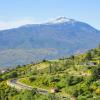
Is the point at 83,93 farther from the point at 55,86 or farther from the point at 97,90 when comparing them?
the point at 55,86

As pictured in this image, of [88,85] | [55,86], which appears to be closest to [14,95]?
[55,86]

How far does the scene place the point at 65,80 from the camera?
147375 mm

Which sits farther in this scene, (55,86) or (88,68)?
(88,68)

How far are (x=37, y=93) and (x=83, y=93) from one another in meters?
14.9

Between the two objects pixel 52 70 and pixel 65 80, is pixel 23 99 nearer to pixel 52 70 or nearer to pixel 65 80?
pixel 65 80

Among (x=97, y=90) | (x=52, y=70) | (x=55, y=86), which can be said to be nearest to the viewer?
(x=97, y=90)

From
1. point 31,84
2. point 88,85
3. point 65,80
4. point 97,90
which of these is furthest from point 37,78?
point 97,90

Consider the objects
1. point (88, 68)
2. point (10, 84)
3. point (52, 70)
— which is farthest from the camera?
point (52, 70)

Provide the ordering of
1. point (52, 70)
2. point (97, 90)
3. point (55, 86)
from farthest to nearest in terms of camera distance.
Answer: point (52, 70) → point (55, 86) → point (97, 90)

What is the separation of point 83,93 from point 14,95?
28.8 meters

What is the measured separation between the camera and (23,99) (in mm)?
123062

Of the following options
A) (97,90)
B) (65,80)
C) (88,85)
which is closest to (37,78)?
(65,80)

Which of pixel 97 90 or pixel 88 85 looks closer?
pixel 97 90

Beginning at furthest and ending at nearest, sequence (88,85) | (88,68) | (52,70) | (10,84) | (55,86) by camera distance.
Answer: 1. (52,70)
2. (88,68)
3. (10,84)
4. (55,86)
5. (88,85)
